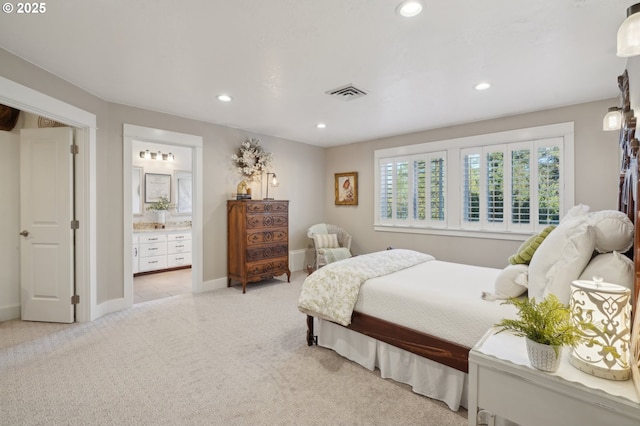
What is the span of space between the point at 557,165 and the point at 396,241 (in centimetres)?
254

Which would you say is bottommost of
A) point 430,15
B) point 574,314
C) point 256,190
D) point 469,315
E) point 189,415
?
point 189,415

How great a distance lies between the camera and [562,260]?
1.64 meters

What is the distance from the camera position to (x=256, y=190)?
5.26m

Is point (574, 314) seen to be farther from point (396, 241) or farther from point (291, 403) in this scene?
point (396, 241)

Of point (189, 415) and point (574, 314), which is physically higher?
point (574, 314)

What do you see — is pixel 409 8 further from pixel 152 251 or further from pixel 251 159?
pixel 152 251

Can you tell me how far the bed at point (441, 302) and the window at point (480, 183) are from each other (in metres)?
1.36

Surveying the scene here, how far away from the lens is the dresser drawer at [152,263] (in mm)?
5605

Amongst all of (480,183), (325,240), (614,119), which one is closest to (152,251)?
(325,240)

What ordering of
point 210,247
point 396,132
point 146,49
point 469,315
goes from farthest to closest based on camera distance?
point 396,132 → point 210,247 → point 146,49 → point 469,315

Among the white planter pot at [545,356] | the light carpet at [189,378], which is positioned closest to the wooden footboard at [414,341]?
the light carpet at [189,378]

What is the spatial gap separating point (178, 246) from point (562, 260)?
20.2ft

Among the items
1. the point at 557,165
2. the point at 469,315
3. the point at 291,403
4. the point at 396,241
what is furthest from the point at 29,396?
the point at 557,165

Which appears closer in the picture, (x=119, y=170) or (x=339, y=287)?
(x=339, y=287)
